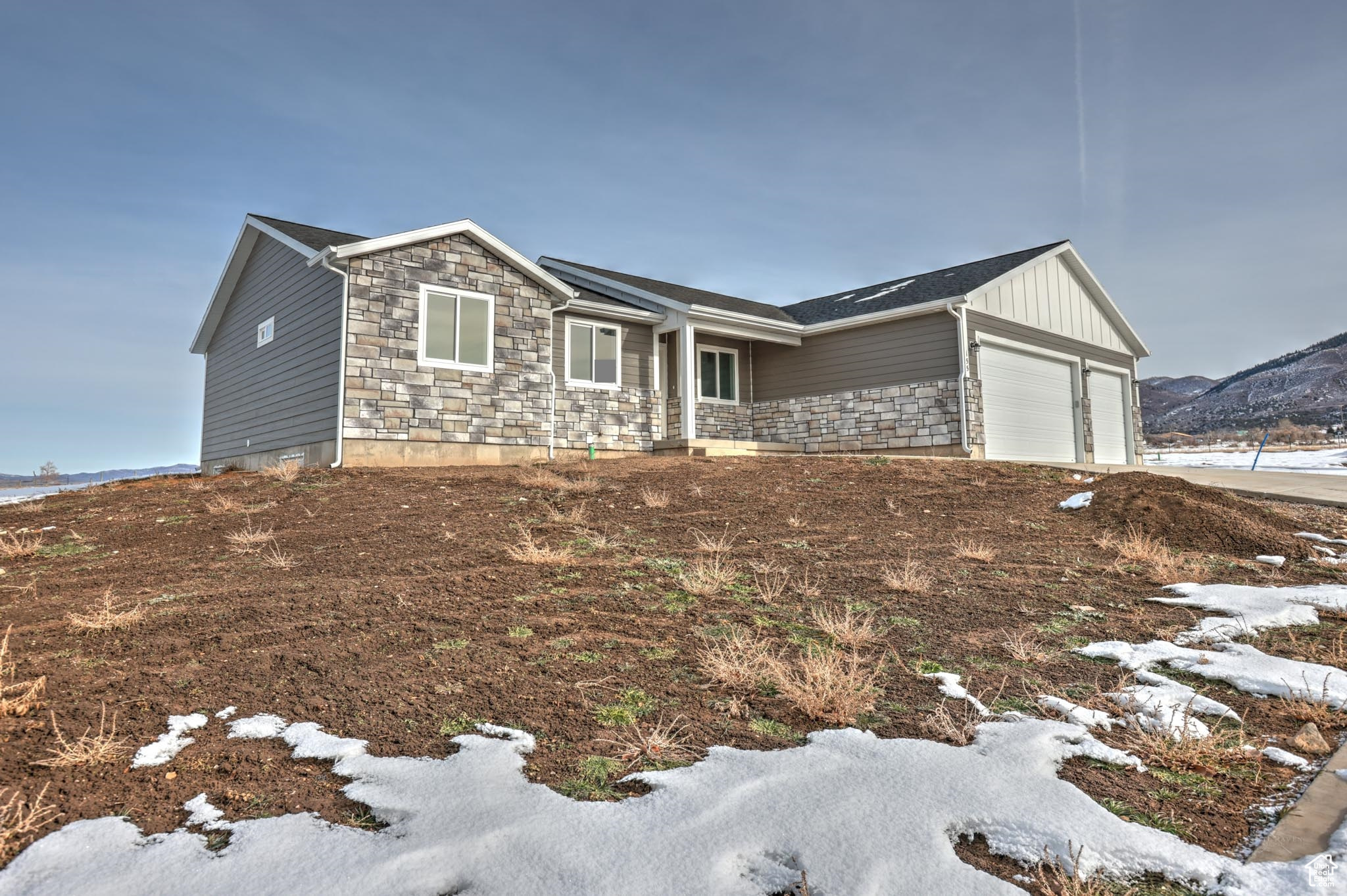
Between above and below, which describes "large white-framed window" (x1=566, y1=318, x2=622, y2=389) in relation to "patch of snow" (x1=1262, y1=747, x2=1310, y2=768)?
above

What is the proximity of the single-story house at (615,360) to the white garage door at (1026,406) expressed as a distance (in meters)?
0.06

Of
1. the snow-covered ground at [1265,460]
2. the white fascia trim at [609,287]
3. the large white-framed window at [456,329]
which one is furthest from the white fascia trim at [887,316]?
the snow-covered ground at [1265,460]

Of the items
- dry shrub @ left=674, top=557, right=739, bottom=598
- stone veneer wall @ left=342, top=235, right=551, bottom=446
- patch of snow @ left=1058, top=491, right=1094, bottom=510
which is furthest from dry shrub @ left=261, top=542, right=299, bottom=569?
patch of snow @ left=1058, top=491, right=1094, bottom=510

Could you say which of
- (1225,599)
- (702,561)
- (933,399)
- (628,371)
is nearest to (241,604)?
(702,561)

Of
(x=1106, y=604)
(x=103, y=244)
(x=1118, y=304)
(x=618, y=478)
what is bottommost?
(x=1106, y=604)

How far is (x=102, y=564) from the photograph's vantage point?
17.6 feet

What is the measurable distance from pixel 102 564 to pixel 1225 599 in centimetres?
812

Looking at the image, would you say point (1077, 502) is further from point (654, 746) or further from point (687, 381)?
point (687, 381)

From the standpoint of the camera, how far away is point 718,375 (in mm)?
16016

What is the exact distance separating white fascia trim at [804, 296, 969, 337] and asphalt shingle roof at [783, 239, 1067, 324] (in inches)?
4.3

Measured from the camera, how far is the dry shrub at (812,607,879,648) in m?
3.55

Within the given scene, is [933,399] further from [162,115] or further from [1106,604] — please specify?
[162,115]

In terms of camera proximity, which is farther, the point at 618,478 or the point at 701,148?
the point at 701,148

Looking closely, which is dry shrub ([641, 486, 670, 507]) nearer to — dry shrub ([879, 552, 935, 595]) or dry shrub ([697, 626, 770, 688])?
dry shrub ([879, 552, 935, 595])
